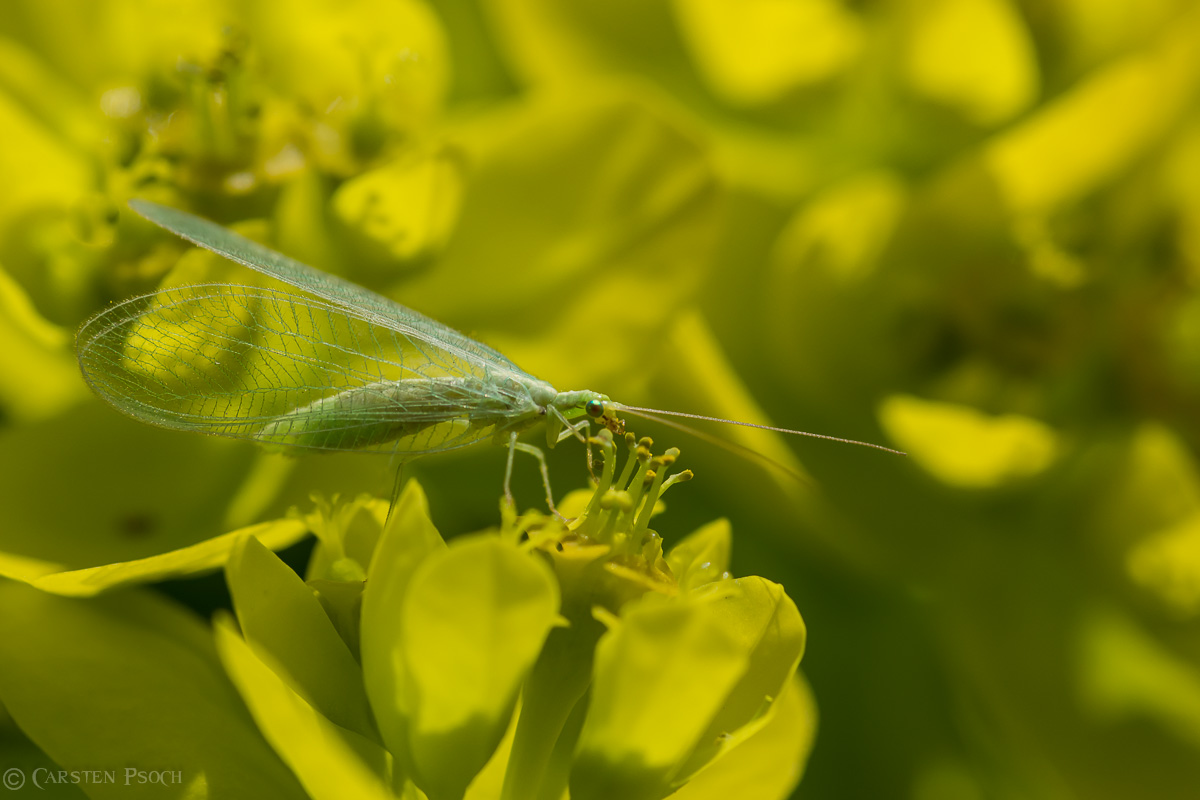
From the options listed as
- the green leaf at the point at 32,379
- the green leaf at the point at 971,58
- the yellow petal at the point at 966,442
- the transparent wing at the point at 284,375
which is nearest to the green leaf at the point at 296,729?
the transparent wing at the point at 284,375

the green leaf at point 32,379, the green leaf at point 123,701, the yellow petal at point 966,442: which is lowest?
the yellow petal at point 966,442

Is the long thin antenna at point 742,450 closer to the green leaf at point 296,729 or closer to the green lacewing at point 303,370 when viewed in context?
the green lacewing at point 303,370

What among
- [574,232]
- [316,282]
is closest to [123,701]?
[316,282]

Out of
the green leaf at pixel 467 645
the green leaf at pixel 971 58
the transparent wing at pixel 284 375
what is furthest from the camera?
the green leaf at pixel 971 58

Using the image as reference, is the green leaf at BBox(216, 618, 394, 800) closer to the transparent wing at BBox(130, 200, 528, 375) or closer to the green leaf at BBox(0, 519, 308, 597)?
the green leaf at BBox(0, 519, 308, 597)

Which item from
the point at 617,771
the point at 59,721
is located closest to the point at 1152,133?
the point at 617,771
